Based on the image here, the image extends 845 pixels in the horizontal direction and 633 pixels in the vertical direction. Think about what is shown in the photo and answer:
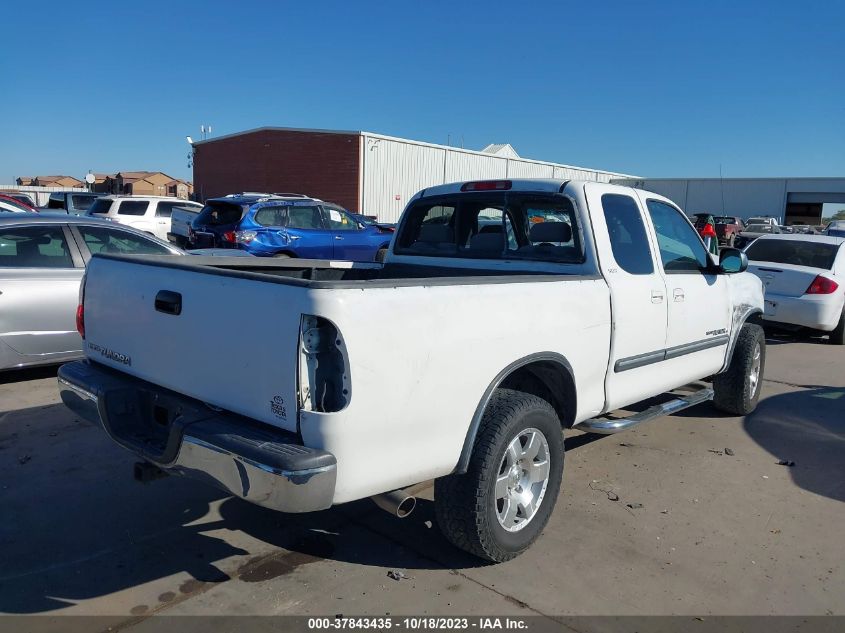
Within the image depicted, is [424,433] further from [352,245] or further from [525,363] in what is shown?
[352,245]

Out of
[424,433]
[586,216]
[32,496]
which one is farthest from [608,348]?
[32,496]

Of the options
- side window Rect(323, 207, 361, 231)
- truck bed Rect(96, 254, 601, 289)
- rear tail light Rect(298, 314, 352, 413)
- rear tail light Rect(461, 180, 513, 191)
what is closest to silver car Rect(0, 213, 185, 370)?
truck bed Rect(96, 254, 601, 289)

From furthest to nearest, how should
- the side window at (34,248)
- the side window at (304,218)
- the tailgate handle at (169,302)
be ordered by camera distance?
the side window at (304,218)
the side window at (34,248)
the tailgate handle at (169,302)

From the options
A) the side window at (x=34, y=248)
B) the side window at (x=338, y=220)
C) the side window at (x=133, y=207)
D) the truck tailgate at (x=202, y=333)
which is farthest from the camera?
the side window at (x=133, y=207)

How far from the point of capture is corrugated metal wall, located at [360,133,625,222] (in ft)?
103

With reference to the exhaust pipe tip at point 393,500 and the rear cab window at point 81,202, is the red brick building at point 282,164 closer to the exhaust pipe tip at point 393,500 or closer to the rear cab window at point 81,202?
the rear cab window at point 81,202

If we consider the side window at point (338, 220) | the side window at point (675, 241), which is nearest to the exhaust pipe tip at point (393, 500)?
the side window at point (675, 241)

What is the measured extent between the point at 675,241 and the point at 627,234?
73cm

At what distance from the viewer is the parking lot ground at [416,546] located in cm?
324

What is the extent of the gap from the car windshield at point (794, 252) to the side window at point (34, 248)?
923 cm

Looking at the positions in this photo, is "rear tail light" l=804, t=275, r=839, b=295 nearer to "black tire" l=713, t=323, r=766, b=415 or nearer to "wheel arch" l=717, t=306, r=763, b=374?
"black tire" l=713, t=323, r=766, b=415

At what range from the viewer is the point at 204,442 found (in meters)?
2.82

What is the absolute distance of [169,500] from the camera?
4227mm

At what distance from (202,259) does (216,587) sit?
201cm
